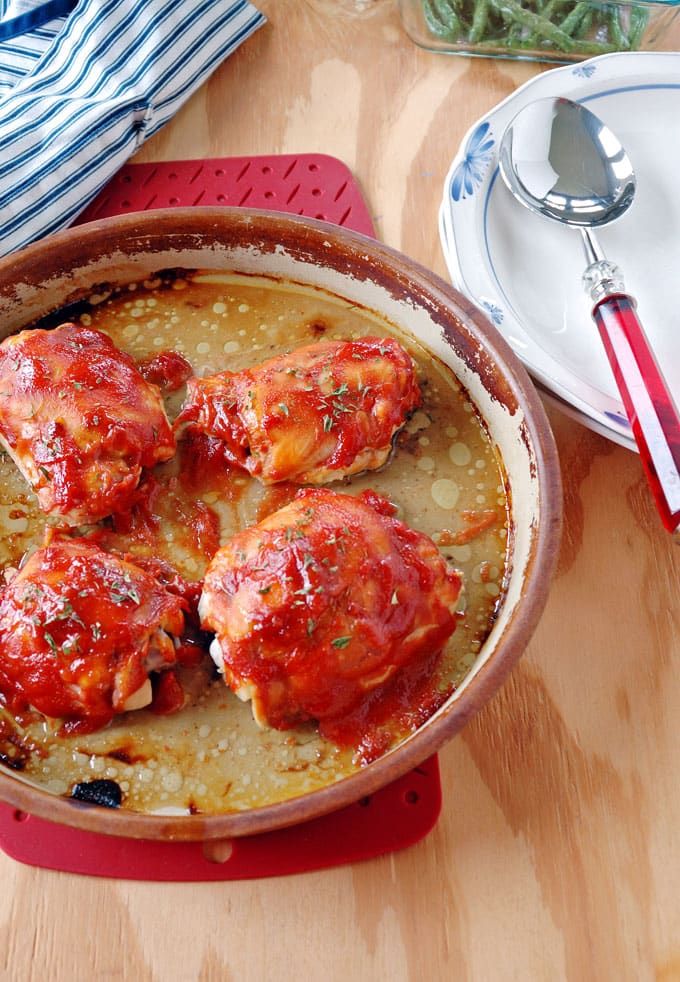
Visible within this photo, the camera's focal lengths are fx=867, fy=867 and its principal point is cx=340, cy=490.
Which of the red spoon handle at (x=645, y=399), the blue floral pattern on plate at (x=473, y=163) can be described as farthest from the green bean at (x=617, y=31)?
the red spoon handle at (x=645, y=399)

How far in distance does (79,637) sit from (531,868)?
825mm

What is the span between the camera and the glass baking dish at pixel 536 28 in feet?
6.82

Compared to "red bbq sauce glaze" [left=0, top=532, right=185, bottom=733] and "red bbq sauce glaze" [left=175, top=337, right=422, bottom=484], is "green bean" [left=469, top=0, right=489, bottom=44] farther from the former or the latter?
"red bbq sauce glaze" [left=0, top=532, right=185, bottom=733]

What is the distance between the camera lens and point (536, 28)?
209 cm

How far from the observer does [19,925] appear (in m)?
1.37

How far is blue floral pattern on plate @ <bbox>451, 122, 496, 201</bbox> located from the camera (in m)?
1.81

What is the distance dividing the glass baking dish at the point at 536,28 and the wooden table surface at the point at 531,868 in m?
1.01

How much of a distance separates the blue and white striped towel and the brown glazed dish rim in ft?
0.95

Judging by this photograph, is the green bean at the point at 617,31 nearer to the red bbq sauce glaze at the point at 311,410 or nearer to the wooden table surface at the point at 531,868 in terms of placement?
the wooden table surface at the point at 531,868

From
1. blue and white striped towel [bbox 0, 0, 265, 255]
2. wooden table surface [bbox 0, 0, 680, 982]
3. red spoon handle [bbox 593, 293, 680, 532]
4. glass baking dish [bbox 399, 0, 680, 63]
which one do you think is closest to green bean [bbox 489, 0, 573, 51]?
glass baking dish [bbox 399, 0, 680, 63]

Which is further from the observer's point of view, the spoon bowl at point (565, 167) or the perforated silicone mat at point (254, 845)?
the spoon bowl at point (565, 167)

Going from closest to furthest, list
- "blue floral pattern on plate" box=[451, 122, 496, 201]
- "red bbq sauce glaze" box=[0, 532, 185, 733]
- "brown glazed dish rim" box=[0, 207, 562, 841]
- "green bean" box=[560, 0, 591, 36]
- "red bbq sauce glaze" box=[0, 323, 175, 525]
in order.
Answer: "brown glazed dish rim" box=[0, 207, 562, 841], "red bbq sauce glaze" box=[0, 532, 185, 733], "red bbq sauce glaze" box=[0, 323, 175, 525], "blue floral pattern on plate" box=[451, 122, 496, 201], "green bean" box=[560, 0, 591, 36]

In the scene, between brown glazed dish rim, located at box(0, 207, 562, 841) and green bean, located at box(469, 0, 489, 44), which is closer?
brown glazed dish rim, located at box(0, 207, 562, 841)

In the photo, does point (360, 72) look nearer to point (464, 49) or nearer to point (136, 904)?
point (464, 49)
